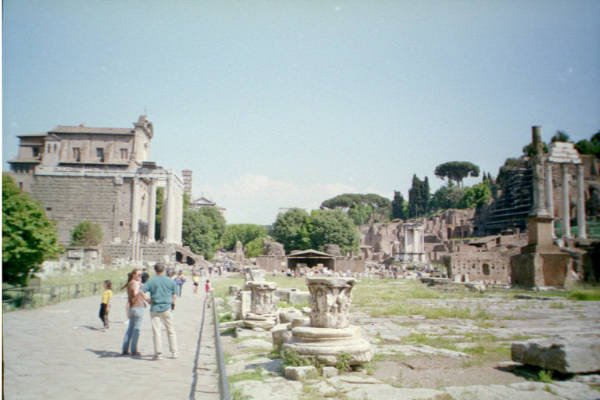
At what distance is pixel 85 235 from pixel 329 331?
130 feet

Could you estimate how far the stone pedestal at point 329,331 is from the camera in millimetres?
5887

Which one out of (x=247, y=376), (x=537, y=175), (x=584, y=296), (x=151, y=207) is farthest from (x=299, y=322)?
(x=151, y=207)

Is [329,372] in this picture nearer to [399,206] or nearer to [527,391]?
[527,391]

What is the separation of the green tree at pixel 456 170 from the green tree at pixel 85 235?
63455mm

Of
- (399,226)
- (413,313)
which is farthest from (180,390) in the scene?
(399,226)

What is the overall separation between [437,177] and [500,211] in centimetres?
2355

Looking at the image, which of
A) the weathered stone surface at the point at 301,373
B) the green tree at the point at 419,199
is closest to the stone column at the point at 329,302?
the weathered stone surface at the point at 301,373

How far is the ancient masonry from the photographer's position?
40.7 m

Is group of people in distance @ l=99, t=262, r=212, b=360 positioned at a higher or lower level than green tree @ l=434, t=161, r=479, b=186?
lower

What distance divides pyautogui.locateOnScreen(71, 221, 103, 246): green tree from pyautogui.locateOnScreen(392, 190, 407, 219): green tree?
64323 millimetres

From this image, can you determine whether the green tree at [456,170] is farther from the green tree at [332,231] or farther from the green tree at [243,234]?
the green tree at [243,234]

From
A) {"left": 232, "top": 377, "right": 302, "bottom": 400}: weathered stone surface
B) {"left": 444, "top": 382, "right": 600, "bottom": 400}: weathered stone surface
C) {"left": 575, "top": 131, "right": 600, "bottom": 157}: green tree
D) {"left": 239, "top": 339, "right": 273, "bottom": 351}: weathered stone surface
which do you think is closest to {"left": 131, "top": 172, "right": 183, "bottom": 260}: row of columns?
{"left": 239, "top": 339, "right": 273, "bottom": 351}: weathered stone surface

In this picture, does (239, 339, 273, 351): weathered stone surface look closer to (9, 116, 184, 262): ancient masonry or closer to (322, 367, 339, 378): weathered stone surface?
(322, 367, 339, 378): weathered stone surface

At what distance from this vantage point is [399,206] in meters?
94.2
